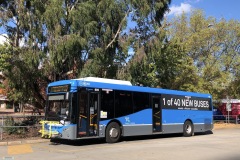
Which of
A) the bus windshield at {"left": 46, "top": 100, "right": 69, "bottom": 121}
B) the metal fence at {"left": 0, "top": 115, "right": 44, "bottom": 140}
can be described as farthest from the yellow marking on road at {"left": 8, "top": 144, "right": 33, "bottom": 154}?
the metal fence at {"left": 0, "top": 115, "right": 44, "bottom": 140}

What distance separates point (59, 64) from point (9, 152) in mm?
7829

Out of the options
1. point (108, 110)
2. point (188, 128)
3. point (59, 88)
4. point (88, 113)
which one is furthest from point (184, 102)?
point (59, 88)

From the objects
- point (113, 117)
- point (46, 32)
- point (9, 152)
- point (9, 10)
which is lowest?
point (9, 152)

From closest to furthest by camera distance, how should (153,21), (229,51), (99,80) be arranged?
1. (99,80)
2. (153,21)
3. (229,51)

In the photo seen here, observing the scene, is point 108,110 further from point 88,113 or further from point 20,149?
point 20,149

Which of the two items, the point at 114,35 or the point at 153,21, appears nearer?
the point at 114,35

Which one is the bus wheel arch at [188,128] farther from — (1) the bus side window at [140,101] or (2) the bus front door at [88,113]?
(2) the bus front door at [88,113]

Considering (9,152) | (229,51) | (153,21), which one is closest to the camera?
(9,152)

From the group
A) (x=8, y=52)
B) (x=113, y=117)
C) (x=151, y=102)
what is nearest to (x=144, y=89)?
(x=151, y=102)

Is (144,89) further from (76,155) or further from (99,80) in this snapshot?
(76,155)

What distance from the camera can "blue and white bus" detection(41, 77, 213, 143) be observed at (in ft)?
50.3

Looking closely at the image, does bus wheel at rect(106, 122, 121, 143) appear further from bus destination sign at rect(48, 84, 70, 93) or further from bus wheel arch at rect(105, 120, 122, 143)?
bus destination sign at rect(48, 84, 70, 93)

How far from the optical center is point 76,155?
40.6 feet

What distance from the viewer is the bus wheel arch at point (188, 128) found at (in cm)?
2173
